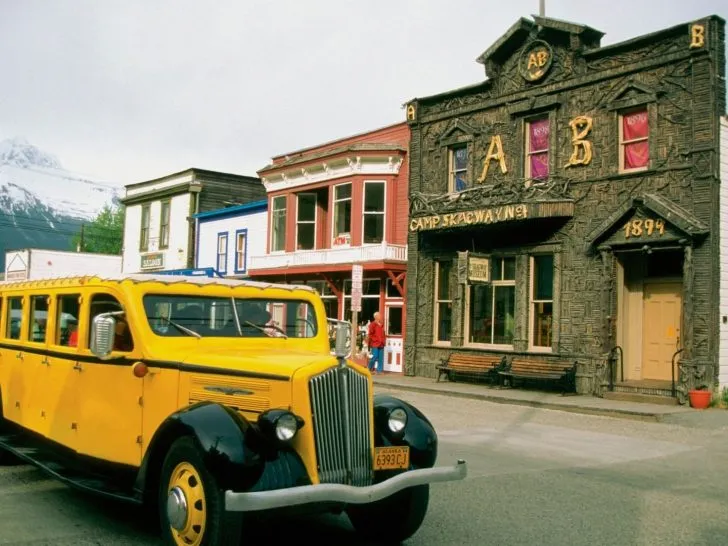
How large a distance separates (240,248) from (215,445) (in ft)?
94.8

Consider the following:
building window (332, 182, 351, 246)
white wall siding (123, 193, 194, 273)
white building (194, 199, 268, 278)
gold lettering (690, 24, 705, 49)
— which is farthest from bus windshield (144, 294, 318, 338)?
white wall siding (123, 193, 194, 273)

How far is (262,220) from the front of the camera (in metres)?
32.5

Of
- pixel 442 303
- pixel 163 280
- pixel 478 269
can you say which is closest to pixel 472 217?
pixel 478 269

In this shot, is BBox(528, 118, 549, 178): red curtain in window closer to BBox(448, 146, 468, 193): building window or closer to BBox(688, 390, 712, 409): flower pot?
BBox(448, 146, 468, 193): building window

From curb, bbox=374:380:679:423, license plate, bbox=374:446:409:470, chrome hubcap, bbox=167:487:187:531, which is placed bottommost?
curb, bbox=374:380:679:423

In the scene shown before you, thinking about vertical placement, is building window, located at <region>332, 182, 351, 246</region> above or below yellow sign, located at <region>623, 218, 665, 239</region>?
above

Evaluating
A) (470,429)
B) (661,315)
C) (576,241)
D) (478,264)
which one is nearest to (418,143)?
(478,264)

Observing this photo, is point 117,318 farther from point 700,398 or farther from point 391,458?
point 700,398

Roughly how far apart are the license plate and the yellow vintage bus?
1 centimetres

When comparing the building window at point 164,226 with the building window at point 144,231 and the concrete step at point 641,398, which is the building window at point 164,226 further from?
the concrete step at point 641,398

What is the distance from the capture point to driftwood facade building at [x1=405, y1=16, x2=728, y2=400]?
17.5 metres

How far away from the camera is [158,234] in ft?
127

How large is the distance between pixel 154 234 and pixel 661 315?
86.6 ft

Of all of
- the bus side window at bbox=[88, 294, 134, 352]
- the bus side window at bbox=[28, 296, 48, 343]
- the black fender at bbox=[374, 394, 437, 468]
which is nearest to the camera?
the black fender at bbox=[374, 394, 437, 468]
